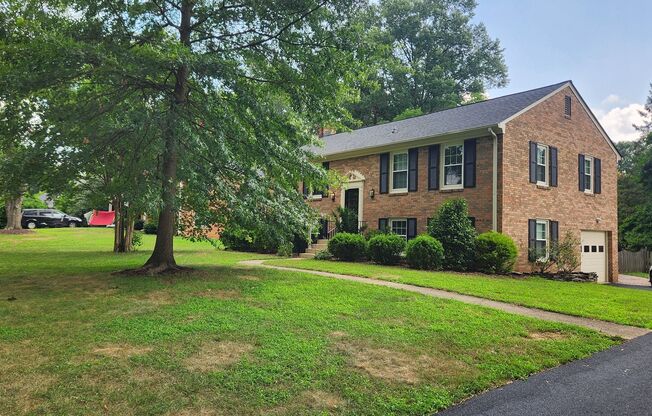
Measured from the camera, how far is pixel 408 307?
7215mm

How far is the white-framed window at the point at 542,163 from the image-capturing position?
659 inches

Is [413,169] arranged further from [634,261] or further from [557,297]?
[634,261]

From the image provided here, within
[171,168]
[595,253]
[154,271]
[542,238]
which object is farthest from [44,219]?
[595,253]

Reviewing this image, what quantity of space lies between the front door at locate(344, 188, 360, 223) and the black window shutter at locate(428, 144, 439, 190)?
387 centimetres

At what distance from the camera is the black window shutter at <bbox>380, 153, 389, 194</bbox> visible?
18562mm

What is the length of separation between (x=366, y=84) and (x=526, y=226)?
30.7ft

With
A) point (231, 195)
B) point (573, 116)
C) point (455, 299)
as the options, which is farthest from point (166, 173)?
point (573, 116)

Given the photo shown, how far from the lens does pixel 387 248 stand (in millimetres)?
15305

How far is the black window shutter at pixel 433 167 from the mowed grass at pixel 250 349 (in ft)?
30.6

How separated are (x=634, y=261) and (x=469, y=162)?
66.2ft

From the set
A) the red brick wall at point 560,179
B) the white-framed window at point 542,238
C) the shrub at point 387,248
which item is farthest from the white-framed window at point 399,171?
the white-framed window at point 542,238

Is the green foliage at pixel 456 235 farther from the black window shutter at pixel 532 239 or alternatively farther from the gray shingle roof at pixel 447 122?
the gray shingle roof at pixel 447 122

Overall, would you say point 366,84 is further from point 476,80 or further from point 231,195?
point 476,80

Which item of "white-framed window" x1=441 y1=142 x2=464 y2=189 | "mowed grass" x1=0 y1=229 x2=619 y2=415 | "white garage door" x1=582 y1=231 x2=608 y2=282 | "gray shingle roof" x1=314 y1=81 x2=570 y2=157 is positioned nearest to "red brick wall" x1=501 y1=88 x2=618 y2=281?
"white garage door" x1=582 y1=231 x2=608 y2=282
